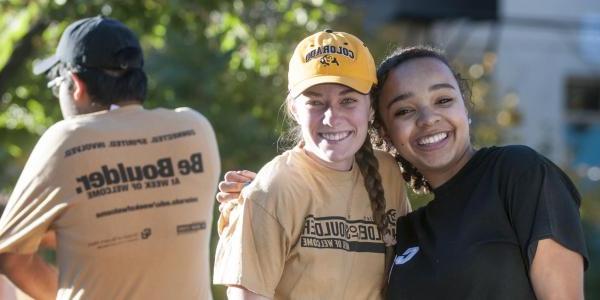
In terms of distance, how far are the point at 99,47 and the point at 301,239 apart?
3.30ft

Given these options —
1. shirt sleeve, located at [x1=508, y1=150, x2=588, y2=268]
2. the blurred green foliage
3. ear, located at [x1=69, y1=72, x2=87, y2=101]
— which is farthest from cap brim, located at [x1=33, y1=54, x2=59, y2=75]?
the blurred green foliage

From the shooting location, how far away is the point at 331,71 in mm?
3180

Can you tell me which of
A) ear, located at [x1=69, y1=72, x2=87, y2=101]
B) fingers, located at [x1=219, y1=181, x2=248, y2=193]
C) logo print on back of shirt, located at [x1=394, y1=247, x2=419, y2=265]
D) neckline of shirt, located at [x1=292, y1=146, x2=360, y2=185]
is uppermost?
ear, located at [x1=69, y1=72, x2=87, y2=101]

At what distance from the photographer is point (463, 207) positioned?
3.09 m

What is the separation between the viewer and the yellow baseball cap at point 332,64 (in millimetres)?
3182

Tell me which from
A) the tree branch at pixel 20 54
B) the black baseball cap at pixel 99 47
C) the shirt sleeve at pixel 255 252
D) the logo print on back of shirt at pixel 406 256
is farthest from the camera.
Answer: the tree branch at pixel 20 54

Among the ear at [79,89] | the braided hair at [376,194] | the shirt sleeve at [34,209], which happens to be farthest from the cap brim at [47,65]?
the braided hair at [376,194]

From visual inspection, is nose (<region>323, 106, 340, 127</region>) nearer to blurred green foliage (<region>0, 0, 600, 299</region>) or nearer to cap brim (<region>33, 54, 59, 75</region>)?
cap brim (<region>33, 54, 59, 75</region>)

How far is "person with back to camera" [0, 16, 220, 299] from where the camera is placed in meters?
3.18

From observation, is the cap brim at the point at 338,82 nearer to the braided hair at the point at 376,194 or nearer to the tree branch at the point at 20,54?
the braided hair at the point at 376,194

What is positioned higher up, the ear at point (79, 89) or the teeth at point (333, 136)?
the ear at point (79, 89)

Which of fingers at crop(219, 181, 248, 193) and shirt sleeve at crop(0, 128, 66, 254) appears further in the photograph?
fingers at crop(219, 181, 248, 193)

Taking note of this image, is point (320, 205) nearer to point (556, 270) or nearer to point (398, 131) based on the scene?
point (398, 131)

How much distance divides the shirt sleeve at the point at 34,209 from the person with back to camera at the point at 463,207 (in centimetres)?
56
